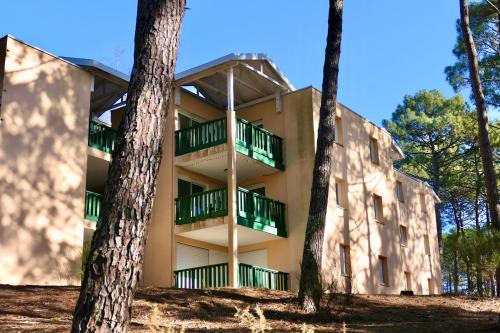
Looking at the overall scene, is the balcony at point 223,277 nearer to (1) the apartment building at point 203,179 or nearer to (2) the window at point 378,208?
(1) the apartment building at point 203,179

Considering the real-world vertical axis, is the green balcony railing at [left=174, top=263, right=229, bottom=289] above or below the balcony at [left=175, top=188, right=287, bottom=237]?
below

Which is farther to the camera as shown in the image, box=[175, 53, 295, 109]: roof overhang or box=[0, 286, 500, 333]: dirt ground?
box=[175, 53, 295, 109]: roof overhang

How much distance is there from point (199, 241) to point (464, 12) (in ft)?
37.7

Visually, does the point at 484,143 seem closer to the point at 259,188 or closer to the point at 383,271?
the point at 259,188

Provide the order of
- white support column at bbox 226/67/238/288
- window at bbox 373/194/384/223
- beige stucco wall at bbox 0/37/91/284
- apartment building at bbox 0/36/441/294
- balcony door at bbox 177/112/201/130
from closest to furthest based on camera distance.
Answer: beige stucco wall at bbox 0/37/91/284 → apartment building at bbox 0/36/441/294 → white support column at bbox 226/67/238/288 → balcony door at bbox 177/112/201/130 → window at bbox 373/194/384/223

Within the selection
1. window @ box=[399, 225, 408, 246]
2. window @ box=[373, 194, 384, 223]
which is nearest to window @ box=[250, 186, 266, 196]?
window @ box=[373, 194, 384, 223]

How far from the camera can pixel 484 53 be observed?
100 feet

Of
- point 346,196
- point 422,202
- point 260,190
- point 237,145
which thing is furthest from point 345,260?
point 422,202

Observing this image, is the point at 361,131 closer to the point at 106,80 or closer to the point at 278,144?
the point at 278,144

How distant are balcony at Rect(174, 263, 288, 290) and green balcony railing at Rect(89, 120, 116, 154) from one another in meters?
4.86

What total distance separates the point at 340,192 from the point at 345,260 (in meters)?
2.58

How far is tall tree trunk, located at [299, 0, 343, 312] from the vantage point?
15461mm

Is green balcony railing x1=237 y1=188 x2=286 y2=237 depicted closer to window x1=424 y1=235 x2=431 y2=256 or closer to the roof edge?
the roof edge

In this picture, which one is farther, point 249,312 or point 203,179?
point 203,179
